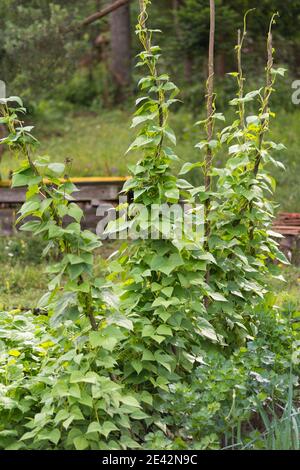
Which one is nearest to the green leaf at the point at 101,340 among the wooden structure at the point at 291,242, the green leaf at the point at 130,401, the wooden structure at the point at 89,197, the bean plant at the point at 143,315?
the bean plant at the point at 143,315

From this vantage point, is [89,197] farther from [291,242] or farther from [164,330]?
[164,330]

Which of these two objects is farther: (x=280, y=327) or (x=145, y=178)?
(x=280, y=327)

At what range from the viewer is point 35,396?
12.6ft

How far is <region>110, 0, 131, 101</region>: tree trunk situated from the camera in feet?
53.5

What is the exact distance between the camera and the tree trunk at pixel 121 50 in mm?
16312

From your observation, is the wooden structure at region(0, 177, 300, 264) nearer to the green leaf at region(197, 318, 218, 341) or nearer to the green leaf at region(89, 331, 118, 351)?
the green leaf at region(197, 318, 218, 341)

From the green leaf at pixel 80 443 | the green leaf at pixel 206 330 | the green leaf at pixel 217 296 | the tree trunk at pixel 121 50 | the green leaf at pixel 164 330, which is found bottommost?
the green leaf at pixel 80 443

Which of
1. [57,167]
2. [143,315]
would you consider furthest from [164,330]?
[57,167]

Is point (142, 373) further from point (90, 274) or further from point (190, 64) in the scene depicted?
point (190, 64)

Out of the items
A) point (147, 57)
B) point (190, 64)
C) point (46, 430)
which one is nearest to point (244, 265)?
point (147, 57)

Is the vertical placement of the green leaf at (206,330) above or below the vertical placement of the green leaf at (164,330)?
below

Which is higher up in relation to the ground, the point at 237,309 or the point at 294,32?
the point at 294,32

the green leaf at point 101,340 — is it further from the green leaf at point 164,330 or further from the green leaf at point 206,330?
the green leaf at point 206,330
